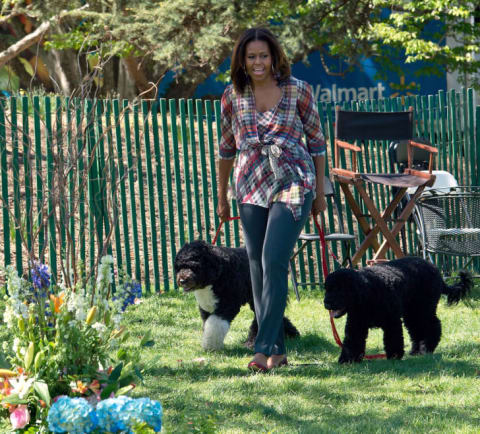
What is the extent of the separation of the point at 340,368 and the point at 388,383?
42 centimetres

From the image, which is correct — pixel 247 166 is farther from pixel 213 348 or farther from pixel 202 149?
pixel 202 149

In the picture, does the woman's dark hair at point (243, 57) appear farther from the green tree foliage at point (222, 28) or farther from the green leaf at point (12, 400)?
the green tree foliage at point (222, 28)

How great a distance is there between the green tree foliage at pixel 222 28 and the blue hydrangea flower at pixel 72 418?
7.84 meters

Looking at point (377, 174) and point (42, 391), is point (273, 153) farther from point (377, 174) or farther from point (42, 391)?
point (377, 174)

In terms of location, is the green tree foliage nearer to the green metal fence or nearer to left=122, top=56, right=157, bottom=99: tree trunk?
left=122, top=56, right=157, bottom=99: tree trunk

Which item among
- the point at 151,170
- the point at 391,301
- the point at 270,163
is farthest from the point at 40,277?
the point at 151,170

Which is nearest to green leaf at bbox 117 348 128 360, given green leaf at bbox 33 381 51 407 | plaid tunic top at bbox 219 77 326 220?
green leaf at bbox 33 381 51 407

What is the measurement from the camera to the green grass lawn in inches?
145

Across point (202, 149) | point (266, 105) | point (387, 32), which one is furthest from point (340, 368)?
point (387, 32)

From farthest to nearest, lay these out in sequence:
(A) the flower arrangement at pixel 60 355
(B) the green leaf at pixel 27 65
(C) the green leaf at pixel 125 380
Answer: (B) the green leaf at pixel 27 65, (C) the green leaf at pixel 125 380, (A) the flower arrangement at pixel 60 355

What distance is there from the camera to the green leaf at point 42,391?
2762 millimetres

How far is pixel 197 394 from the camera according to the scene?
4281 millimetres

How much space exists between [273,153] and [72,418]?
2.42 m

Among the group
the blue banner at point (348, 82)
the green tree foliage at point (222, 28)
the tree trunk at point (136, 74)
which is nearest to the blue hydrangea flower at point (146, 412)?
the green tree foliage at point (222, 28)
